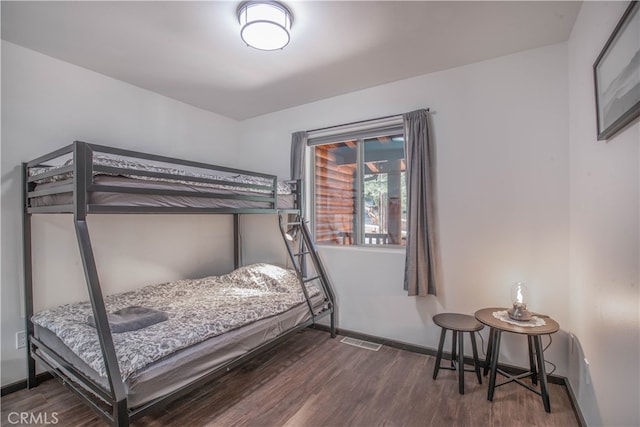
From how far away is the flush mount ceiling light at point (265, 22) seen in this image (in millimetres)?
1784

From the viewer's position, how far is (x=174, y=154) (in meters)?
3.35

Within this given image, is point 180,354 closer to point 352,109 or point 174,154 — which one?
point 174,154

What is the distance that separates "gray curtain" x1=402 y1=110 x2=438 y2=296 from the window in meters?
0.30

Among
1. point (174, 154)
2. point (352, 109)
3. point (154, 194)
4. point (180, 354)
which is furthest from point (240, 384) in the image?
point (352, 109)

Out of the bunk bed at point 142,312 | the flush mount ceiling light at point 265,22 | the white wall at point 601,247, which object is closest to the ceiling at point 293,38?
the flush mount ceiling light at point 265,22

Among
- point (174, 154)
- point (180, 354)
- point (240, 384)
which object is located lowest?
point (240, 384)

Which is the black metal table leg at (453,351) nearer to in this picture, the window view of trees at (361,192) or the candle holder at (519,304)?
the candle holder at (519,304)

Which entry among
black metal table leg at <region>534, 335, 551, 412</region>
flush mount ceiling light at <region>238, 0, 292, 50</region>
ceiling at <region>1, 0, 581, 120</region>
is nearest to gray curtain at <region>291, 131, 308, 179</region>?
ceiling at <region>1, 0, 581, 120</region>

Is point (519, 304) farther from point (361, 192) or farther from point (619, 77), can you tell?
point (361, 192)

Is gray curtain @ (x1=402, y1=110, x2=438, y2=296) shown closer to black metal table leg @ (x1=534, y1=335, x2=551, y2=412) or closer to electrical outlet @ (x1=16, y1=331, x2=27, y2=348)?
black metal table leg @ (x1=534, y1=335, x2=551, y2=412)

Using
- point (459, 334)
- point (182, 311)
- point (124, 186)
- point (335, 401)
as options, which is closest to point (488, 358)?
point (459, 334)

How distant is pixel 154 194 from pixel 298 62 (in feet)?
5.11

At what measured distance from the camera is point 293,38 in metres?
2.17

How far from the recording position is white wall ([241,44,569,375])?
2250 mm
